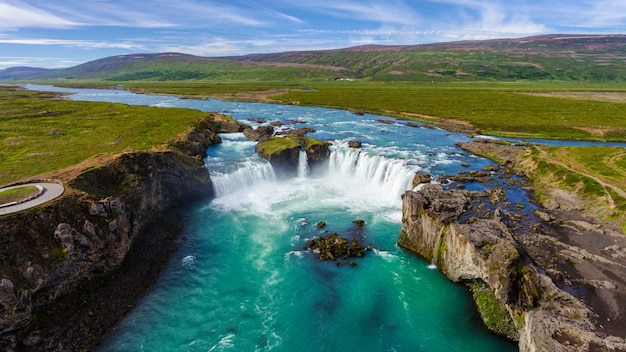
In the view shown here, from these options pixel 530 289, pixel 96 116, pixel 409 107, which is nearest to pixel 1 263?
pixel 530 289

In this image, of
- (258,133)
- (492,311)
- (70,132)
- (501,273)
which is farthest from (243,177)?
(492,311)

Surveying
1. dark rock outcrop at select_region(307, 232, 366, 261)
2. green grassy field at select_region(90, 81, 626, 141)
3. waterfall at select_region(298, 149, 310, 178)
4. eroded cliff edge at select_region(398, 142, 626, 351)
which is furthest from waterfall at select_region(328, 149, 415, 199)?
green grassy field at select_region(90, 81, 626, 141)

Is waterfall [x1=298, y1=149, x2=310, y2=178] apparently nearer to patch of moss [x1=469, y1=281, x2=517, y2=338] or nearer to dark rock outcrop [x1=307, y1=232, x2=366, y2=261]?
dark rock outcrop [x1=307, y1=232, x2=366, y2=261]

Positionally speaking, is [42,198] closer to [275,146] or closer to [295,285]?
[295,285]

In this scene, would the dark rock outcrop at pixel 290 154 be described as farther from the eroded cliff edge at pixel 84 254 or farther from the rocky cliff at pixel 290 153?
the eroded cliff edge at pixel 84 254

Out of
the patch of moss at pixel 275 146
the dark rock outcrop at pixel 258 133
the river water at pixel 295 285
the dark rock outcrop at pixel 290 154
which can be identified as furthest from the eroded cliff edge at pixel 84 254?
the dark rock outcrop at pixel 258 133
